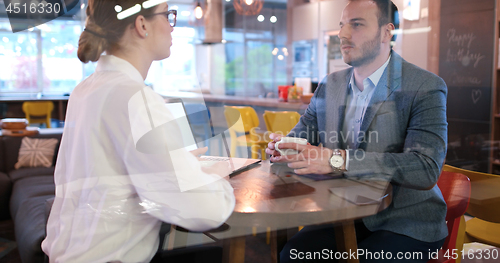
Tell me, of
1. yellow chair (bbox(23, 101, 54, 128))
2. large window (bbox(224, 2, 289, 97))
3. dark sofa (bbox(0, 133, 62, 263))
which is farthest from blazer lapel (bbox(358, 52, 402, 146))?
large window (bbox(224, 2, 289, 97))

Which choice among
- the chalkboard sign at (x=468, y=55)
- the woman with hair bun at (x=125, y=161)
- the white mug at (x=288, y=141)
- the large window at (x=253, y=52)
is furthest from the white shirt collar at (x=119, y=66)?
the large window at (x=253, y=52)

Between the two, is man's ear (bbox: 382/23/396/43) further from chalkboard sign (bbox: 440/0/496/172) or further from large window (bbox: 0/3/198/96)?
chalkboard sign (bbox: 440/0/496/172)

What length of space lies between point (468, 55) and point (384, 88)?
1491mm

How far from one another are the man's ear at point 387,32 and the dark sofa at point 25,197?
4.73 feet

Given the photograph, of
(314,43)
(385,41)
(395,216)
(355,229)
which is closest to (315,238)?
(355,229)

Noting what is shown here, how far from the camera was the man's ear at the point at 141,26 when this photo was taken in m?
0.97

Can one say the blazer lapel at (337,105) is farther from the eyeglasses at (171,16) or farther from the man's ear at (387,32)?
the eyeglasses at (171,16)

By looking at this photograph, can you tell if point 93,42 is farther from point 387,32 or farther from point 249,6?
point 249,6

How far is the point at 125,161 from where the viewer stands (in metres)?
0.90

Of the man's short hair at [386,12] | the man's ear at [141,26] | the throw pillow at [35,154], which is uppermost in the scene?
the man's short hair at [386,12]

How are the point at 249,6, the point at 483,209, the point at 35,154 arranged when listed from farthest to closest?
the point at 249,6 < the point at 35,154 < the point at 483,209

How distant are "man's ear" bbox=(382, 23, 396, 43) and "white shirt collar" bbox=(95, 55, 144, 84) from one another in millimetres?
831

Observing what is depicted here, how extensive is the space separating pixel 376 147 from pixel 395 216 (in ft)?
0.79

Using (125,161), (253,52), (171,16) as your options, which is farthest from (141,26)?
(253,52)
